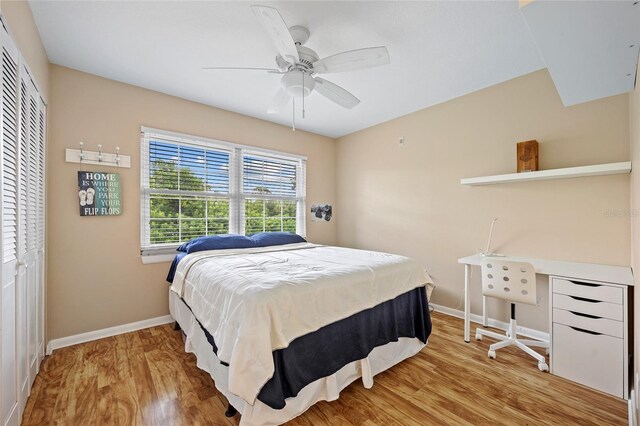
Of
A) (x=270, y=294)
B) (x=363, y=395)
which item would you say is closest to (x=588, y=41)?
(x=270, y=294)

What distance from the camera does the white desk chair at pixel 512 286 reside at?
7.01ft

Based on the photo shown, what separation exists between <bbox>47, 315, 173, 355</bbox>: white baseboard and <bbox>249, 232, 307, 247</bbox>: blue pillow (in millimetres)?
1321

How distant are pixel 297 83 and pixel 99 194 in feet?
7.52

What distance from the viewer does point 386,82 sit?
9.36 ft

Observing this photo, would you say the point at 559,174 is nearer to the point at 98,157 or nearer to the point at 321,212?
the point at 321,212

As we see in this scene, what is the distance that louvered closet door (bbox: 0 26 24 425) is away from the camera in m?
1.29

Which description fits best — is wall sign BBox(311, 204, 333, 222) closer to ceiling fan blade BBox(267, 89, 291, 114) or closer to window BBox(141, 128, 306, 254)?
window BBox(141, 128, 306, 254)

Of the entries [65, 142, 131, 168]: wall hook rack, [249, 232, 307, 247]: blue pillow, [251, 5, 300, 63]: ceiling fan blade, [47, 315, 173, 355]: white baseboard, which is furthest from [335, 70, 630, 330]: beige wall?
[65, 142, 131, 168]: wall hook rack

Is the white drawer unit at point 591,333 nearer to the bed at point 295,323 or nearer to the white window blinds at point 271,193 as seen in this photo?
the bed at point 295,323

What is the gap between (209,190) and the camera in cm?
346

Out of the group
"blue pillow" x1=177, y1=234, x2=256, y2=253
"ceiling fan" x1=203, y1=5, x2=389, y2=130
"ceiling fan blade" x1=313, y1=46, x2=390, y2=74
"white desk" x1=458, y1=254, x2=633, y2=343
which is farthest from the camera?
"blue pillow" x1=177, y1=234, x2=256, y2=253

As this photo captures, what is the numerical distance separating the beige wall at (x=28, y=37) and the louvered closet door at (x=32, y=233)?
21cm

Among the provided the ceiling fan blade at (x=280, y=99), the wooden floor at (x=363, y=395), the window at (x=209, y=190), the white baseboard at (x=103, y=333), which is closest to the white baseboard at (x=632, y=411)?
the wooden floor at (x=363, y=395)

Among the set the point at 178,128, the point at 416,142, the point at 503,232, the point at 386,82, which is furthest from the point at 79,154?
the point at 503,232
